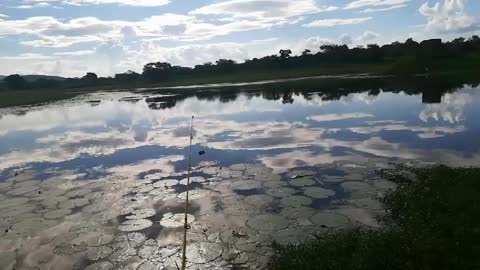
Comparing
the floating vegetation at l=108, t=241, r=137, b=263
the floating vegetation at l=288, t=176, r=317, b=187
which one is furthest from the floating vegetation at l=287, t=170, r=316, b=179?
the floating vegetation at l=108, t=241, r=137, b=263

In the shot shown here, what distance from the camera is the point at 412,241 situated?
714cm

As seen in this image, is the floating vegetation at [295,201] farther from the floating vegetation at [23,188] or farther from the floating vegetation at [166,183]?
the floating vegetation at [23,188]

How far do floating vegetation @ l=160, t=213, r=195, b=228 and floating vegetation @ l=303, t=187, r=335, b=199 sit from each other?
10.9 ft

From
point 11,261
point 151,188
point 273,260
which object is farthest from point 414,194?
point 11,261

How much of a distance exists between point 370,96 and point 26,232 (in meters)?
32.6

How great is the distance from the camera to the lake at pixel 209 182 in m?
8.52

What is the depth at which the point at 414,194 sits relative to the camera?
9828 millimetres

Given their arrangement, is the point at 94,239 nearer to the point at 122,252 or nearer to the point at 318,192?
the point at 122,252

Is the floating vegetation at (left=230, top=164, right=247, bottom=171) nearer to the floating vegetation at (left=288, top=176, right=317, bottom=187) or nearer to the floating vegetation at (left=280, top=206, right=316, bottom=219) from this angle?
the floating vegetation at (left=288, top=176, right=317, bottom=187)

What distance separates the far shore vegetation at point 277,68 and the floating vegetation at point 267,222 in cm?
7479

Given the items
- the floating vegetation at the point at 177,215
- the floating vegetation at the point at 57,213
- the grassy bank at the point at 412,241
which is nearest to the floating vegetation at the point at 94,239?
the floating vegetation at the point at 177,215

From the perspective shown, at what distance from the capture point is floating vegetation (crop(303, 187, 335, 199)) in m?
10.7

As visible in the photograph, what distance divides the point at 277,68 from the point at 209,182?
10343 centimetres

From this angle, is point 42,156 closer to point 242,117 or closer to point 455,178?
point 242,117
